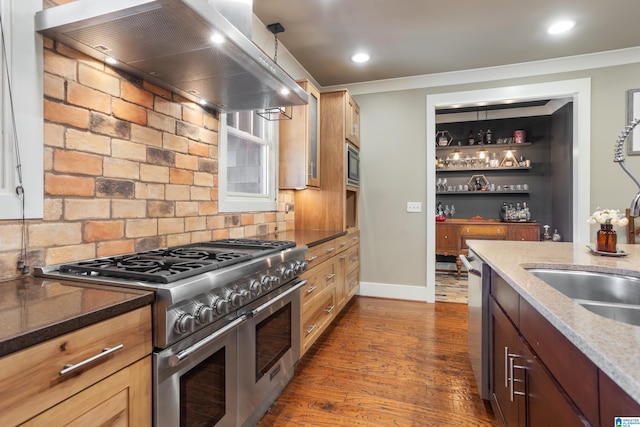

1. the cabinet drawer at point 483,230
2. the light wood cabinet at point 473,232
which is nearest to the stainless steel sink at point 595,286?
the light wood cabinet at point 473,232

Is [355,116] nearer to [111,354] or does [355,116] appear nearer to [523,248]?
[523,248]

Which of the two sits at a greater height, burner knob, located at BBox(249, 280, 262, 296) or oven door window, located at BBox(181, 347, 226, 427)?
burner knob, located at BBox(249, 280, 262, 296)

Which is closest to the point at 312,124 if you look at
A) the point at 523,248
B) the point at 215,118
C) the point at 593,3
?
the point at 215,118

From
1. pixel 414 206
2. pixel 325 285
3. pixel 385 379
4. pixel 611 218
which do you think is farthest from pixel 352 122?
pixel 385 379

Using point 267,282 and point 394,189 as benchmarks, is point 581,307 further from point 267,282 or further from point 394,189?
point 394,189

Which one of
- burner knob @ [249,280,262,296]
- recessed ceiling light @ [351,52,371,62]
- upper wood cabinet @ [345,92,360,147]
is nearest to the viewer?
burner knob @ [249,280,262,296]

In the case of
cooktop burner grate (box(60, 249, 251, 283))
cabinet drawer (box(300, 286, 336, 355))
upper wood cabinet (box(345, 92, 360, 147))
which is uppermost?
upper wood cabinet (box(345, 92, 360, 147))

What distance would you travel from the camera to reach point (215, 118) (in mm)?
2229

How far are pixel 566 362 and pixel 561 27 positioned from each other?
3039 millimetres

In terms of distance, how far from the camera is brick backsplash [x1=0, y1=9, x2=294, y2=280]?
1.25m

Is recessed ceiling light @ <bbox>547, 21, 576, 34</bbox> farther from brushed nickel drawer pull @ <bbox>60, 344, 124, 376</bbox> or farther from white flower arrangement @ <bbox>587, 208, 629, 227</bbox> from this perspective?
brushed nickel drawer pull @ <bbox>60, 344, 124, 376</bbox>

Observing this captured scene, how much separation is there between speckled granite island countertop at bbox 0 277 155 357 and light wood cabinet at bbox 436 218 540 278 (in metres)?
4.90

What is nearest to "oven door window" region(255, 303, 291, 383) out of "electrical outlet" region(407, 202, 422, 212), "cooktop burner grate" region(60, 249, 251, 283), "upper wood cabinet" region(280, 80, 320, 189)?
"cooktop burner grate" region(60, 249, 251, 283)

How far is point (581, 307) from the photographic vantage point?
2.84 feet
